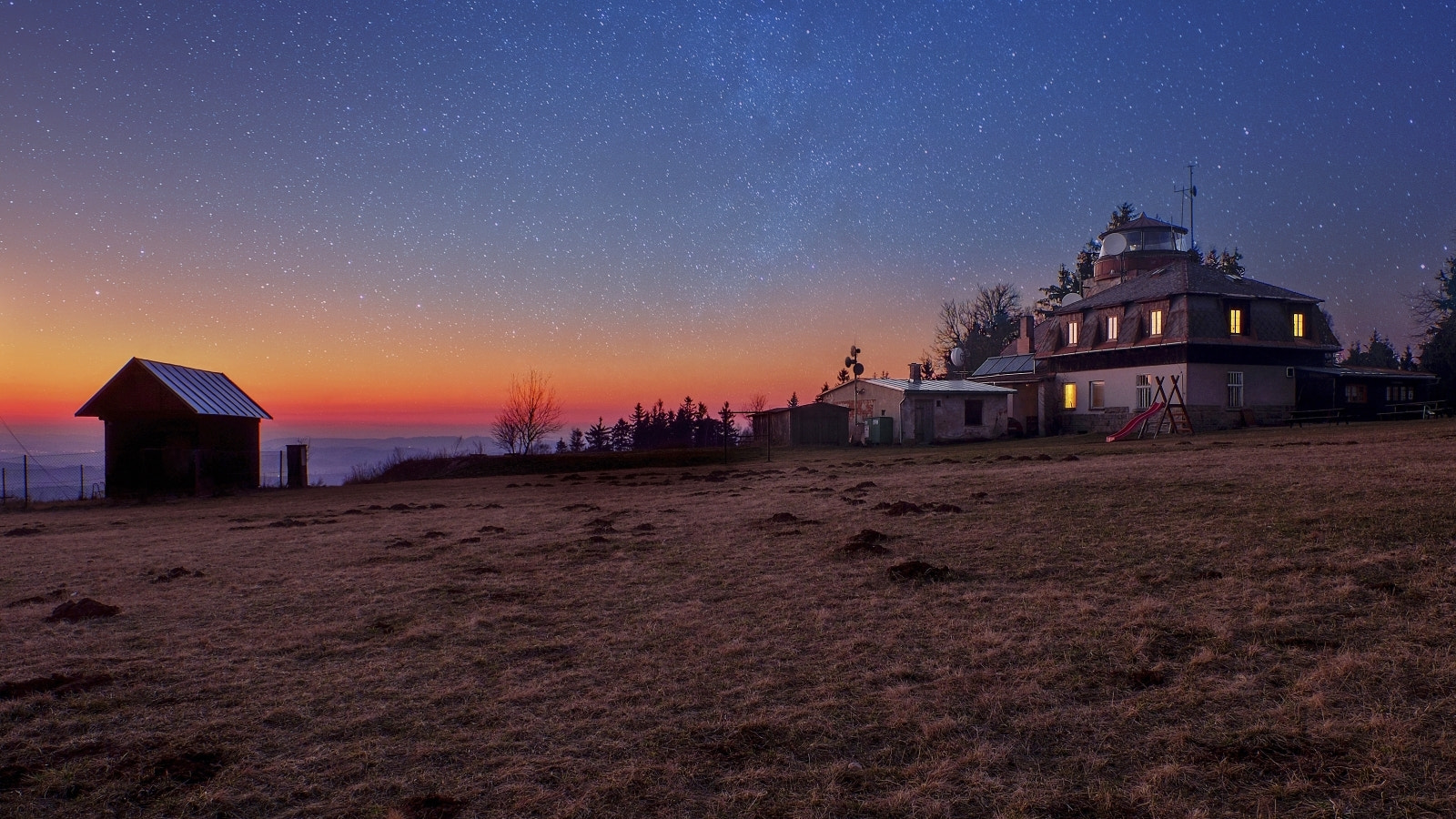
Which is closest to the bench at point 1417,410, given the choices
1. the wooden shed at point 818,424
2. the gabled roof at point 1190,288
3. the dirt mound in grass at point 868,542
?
the gabled roof at point 1190,288

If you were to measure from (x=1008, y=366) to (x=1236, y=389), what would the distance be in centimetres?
1677

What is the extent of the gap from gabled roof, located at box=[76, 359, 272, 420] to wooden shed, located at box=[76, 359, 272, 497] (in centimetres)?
4

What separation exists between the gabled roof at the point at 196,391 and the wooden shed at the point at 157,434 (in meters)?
0.04

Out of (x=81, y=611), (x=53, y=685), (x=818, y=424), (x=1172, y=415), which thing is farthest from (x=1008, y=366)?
(x=53, y=685)

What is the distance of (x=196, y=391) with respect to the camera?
32.7 m

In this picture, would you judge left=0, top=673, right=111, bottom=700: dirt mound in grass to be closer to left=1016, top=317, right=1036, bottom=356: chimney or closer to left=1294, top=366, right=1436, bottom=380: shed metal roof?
left=1294, top=366, right=1436, bottom=380: shed metal roof

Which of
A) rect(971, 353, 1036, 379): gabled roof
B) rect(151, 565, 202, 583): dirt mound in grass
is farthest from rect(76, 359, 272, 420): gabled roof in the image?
rect(971, 353, 1036, 379): gabled roof

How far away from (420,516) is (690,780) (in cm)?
1657

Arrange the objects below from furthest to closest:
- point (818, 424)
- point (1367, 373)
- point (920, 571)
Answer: point (818, 424) → point (1367, 373) → point (920, 571)

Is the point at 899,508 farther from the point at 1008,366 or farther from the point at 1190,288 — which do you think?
the point at 1008,366

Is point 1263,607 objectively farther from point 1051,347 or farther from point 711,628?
point 1051,347

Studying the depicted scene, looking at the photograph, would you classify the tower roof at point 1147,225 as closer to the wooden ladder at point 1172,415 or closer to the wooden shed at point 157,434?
the wooden ladder at point 1172,415

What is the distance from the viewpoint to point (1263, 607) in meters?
7.57

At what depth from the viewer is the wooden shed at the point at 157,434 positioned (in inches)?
1214
